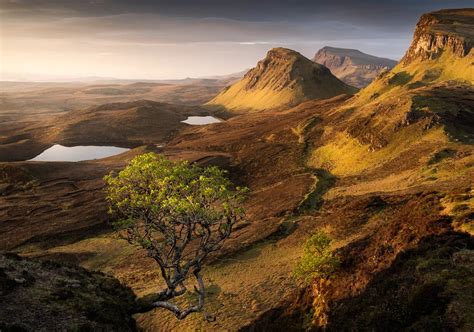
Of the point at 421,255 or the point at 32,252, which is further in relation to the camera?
the point at 32,252

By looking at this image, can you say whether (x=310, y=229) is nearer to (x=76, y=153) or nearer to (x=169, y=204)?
(x=169, y=204)

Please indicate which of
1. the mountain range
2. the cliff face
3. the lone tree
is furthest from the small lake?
the lone tree

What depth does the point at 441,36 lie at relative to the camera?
5782 inches

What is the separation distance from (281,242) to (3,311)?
32.8 metres

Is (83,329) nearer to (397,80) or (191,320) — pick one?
(191,320)

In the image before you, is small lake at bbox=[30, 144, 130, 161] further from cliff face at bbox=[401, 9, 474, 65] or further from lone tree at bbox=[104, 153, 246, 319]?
lone tree at bbox=[104, 153, 246, 319]

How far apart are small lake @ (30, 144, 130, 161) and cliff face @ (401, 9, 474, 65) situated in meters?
146

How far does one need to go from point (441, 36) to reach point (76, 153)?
175760 millimetres

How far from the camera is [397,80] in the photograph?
14275cm

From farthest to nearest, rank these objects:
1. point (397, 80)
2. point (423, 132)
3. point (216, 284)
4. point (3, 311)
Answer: point (397, 80) < point (423, 132) < point (216, 284) < point (3, 311)

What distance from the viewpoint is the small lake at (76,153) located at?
167113 mm

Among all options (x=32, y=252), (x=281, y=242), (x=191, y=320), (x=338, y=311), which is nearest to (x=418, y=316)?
(x=338, y=311)

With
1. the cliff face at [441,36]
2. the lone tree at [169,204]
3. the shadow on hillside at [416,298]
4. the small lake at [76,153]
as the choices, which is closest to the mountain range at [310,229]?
the shadow on hillside at [416,298]

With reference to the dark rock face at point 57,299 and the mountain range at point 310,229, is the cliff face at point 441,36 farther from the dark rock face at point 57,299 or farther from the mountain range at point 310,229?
the dark rock face at point 57,299
